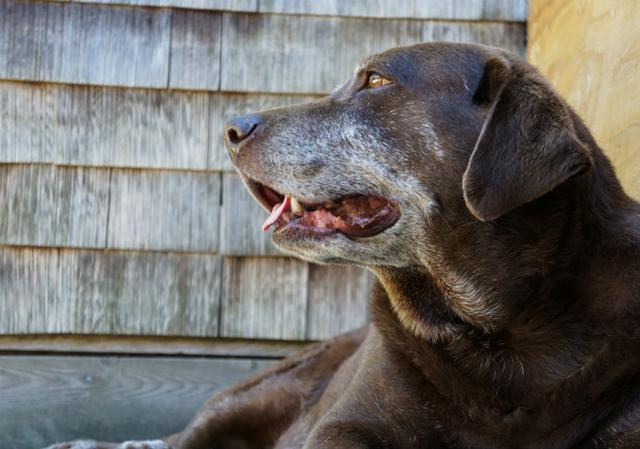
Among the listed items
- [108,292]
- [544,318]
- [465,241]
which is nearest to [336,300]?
[108,292]

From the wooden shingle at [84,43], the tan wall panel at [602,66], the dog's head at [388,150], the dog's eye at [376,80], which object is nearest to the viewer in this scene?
the dog's head at [388,150]

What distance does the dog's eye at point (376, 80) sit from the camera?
2920 mm

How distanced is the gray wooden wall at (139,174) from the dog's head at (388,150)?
1334mm

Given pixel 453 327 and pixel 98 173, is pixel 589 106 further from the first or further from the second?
pixel 98 173

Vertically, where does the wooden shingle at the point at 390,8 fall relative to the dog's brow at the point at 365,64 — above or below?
above

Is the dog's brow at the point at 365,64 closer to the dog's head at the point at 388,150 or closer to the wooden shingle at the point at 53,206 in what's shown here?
the dog's head at the point at 388,150

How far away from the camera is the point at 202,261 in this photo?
4.37 m

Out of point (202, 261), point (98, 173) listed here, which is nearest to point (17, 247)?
point (98, 173)

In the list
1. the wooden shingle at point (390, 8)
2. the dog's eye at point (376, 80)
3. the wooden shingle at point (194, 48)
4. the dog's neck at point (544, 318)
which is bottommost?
the dog's neck at point (544, 318)

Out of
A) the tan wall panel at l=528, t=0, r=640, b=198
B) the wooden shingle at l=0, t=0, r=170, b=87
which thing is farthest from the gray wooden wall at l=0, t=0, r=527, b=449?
the tan wall panel at l=528, t=0, r=640, b=198

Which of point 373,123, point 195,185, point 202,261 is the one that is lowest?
point 202,261

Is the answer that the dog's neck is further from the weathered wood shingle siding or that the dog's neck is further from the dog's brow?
the weathered wood shingle siding

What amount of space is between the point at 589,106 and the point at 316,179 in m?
1.39

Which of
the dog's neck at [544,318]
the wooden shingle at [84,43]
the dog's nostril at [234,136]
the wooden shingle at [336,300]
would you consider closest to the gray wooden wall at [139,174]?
the wooden shingle at [84,43]
